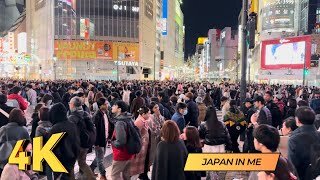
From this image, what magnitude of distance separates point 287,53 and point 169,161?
5424 cm

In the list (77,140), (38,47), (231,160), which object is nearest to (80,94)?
(77,140)

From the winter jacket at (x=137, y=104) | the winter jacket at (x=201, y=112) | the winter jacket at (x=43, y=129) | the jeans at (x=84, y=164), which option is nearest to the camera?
the winter jacket at (x=43, y=129)

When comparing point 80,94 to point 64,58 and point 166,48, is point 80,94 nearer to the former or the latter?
point 64,58

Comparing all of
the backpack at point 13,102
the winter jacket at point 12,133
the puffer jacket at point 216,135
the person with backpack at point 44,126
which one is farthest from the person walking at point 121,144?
the backpack at point 13,102

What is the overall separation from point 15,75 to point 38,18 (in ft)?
48.9

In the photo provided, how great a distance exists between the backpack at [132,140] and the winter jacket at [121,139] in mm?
61

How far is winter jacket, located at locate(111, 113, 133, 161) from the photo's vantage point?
641 cm

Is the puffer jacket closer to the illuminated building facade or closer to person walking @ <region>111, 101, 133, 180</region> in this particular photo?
person walking @ <region>111, 101, 133, 180</region>

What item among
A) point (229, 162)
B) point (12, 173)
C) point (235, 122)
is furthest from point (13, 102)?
point (229, 162)

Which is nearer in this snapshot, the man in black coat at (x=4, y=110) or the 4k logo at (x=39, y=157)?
the 4k logo at (x=39, y=157)

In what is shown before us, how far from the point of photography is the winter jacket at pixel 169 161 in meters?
5.06

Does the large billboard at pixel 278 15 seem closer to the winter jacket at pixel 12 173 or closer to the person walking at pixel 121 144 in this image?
the person walking at pixel 121 144

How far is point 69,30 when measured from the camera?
7912 centimetres

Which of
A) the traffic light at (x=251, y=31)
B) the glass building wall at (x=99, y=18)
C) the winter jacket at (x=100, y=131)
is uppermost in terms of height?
the glass building wall at (x=99, y=18)
